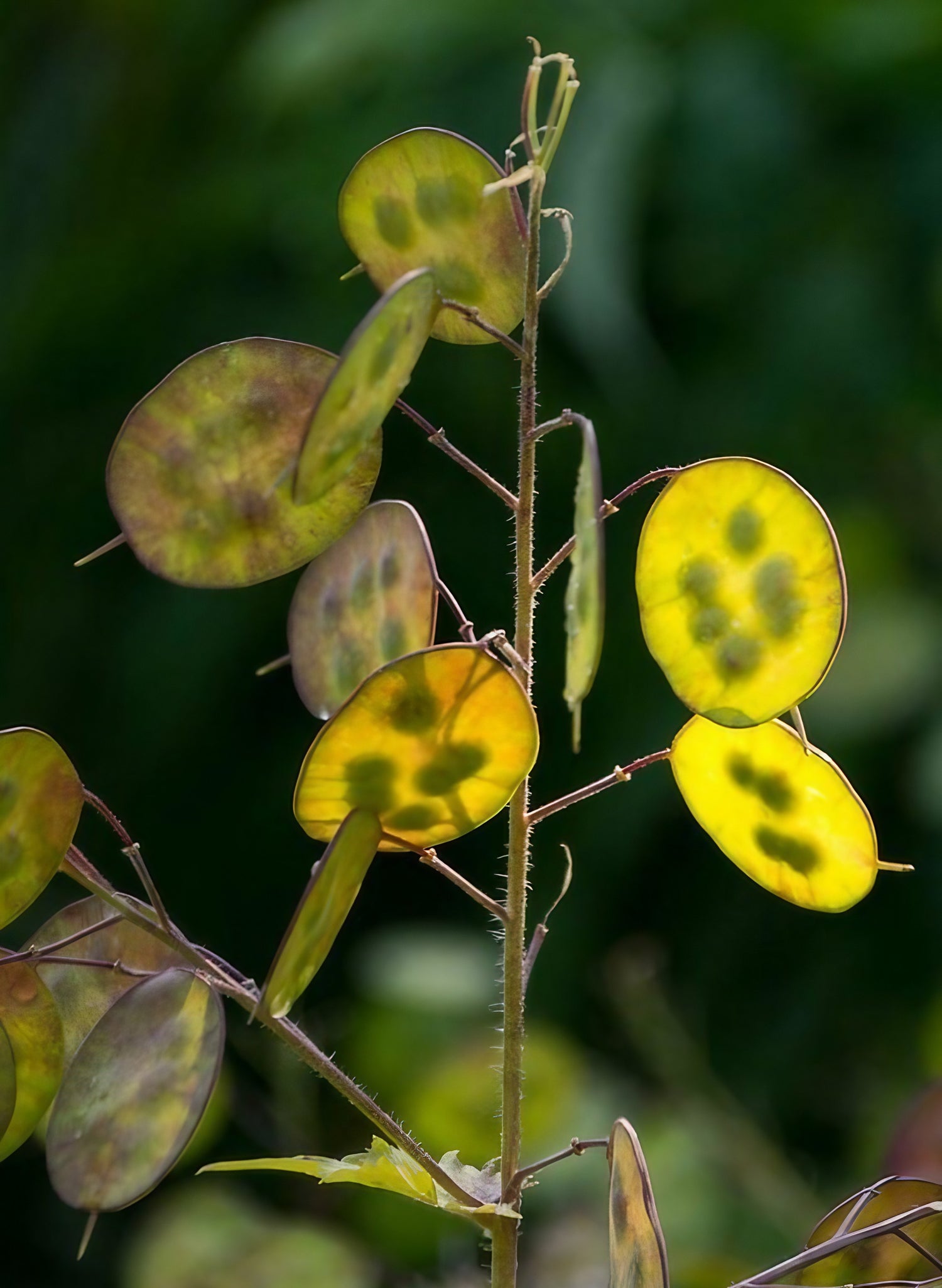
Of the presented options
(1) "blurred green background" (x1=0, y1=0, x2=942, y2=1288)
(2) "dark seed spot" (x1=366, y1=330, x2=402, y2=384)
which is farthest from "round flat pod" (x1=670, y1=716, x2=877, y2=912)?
(1) "blurred green background" (x1=0, y1=0, x2=942, y2=1288)

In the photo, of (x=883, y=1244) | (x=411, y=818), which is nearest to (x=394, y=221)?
(x=411, y=818)

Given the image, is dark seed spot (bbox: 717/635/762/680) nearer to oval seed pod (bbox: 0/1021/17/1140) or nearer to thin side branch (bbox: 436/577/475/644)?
thin side branch (bbox: 436/577/475/644)

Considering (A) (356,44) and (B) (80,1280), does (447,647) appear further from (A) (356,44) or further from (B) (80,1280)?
(B) (80,1280)

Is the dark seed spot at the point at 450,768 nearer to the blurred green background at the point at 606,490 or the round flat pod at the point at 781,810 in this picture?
the round flat pod at the point at 781,810

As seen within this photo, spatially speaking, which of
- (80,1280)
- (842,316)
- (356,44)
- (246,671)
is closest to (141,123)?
(356,44)

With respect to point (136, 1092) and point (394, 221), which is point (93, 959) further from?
point (394, 221)

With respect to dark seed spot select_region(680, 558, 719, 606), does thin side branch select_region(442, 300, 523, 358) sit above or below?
above
